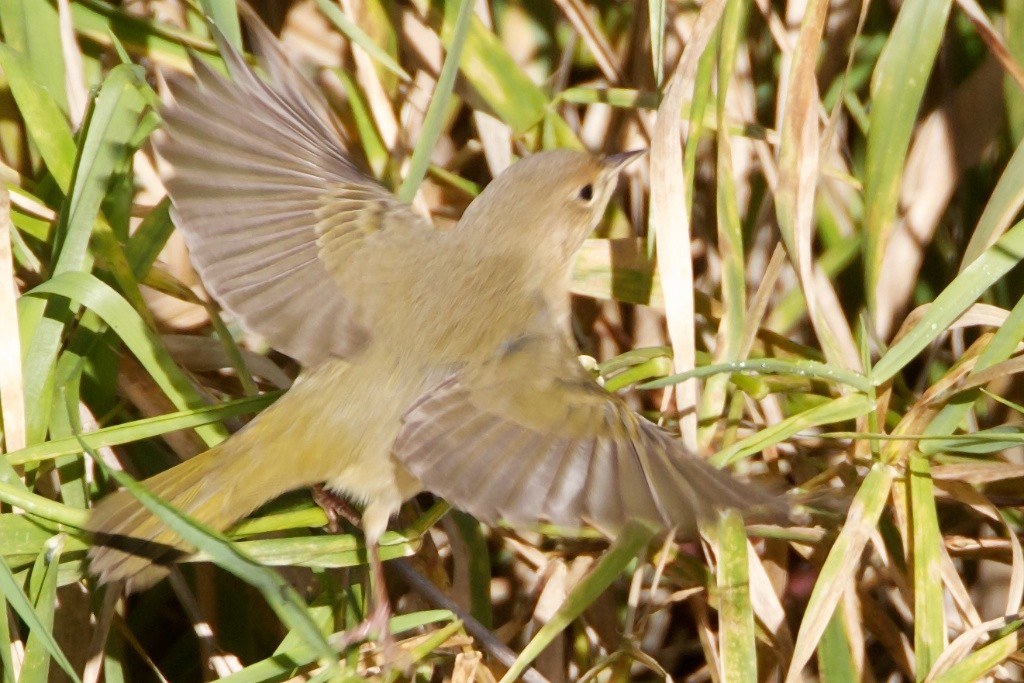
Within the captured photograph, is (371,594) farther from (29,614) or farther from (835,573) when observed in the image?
(835,573)

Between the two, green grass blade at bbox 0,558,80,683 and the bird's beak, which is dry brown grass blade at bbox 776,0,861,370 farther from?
green grass blade at bbox 0,558,80,683

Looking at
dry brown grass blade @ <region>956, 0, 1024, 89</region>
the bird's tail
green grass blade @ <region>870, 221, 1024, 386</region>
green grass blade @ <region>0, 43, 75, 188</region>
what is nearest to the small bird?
the bird's tail

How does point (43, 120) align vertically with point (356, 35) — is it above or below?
below

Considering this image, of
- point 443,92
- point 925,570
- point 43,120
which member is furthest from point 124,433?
point 925,570

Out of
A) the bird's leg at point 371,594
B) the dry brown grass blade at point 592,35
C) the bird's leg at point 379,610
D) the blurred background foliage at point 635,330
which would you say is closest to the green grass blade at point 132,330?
the blurred background foliage at point 635,330

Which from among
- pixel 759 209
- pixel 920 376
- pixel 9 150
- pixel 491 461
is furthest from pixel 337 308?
pixel 920 376

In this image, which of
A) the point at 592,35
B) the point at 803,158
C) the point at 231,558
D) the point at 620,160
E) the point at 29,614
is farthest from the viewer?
the point at 592,35

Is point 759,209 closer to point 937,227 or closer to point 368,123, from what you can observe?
point 937,227
